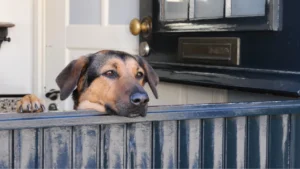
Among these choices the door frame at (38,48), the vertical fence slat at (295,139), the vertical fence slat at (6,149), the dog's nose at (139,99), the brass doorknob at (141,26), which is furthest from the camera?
the door frame at (38,48)

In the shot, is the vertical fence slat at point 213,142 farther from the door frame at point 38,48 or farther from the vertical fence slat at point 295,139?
the door frame at point 38,48

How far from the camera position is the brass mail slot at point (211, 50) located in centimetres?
193

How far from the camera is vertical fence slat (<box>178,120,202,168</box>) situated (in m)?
1.26

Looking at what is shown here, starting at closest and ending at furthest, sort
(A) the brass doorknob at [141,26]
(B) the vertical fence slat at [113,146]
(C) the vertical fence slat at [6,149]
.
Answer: (C) the vertical fence slat at [6,149] → (B) the vertical fence slat at [113,146] → (A) the brass doorknob at [141,26]

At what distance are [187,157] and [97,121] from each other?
25 centimetres

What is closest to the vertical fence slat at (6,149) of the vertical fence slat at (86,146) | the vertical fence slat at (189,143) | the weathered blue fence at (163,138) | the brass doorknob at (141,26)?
the weathered blue fence at (163,138)

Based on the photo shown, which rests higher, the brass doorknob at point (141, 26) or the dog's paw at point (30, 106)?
the brass doorknob at point (141, 26)

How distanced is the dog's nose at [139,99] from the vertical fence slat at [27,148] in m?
0.45

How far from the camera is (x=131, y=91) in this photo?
1.72 meters

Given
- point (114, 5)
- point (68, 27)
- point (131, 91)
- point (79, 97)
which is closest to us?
point (131, 91)

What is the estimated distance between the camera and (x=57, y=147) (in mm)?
1113

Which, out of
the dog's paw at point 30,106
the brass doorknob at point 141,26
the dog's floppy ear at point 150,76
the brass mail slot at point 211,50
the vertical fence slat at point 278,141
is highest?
the brass doorknob at point 141,26

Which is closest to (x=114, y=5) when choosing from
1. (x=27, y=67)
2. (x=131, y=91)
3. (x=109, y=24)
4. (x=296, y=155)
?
(x=109, y=24)

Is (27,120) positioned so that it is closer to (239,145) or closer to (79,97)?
(239,145)
